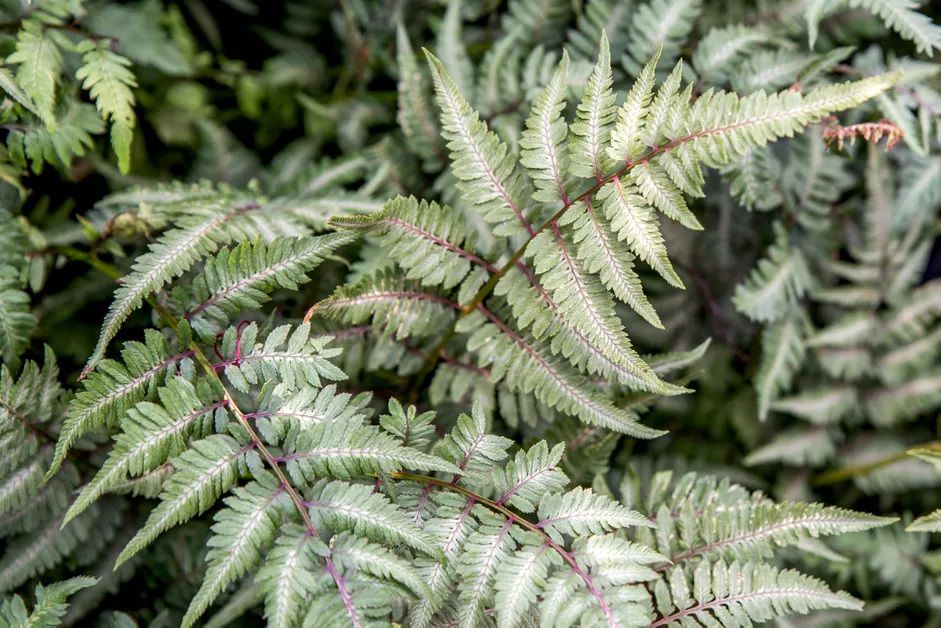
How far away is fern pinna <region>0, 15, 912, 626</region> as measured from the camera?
162cm

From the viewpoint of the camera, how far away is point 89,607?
2.10 m

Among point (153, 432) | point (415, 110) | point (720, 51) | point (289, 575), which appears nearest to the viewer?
point (289, 575)

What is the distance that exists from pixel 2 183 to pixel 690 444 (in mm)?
2455

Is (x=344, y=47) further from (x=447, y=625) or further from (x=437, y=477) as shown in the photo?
(x=447, y=625)

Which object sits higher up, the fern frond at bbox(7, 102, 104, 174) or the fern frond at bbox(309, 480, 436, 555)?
the fern frond at bbox(7, 102, 104, 174)

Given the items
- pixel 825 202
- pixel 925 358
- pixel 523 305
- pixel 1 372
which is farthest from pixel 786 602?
pixel 1 372


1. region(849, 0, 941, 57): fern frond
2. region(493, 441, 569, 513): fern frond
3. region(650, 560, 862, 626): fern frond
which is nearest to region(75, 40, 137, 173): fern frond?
region(493, 441, 569, 513): fern frond

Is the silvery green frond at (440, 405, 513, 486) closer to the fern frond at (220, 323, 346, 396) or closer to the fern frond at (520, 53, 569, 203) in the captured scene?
the fern frond at (220, 323, 346, 396)

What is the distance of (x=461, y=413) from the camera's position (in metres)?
1.88

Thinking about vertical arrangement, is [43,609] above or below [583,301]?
below

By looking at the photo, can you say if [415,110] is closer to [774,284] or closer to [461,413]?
[461,413]

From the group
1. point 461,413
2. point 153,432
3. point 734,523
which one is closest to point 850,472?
point 734,523

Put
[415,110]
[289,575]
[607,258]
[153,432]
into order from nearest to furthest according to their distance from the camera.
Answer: [289,575] → [153,432] → [607,258] → [415,110]

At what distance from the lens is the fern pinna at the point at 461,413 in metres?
1.62
